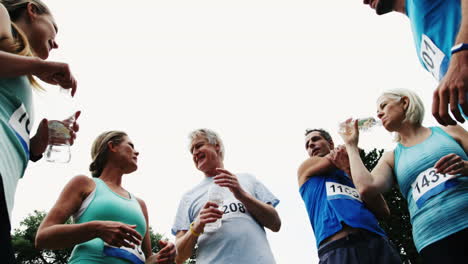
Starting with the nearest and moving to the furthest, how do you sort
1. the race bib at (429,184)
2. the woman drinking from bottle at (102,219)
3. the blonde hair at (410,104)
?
the woman drinking from bottle at (102,219)
the race bib at (429,184)
the blonde hair at (410,104)

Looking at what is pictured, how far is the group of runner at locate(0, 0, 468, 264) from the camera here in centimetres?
177

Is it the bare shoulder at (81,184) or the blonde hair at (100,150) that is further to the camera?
the blonde hair at (100,150)

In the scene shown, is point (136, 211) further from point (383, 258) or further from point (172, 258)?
point (383, 258)

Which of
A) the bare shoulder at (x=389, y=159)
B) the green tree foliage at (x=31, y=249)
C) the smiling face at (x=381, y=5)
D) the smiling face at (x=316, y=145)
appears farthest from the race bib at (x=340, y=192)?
the green tree foliage at (x=31, y=249)

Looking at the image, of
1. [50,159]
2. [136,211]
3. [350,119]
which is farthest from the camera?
[350,119]

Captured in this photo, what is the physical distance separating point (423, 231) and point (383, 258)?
372 millimetres

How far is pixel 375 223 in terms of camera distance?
10.4ft

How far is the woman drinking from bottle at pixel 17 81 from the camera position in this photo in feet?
5.33

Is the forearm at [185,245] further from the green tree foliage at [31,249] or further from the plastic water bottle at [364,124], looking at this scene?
the green tree foliage at [31,249]

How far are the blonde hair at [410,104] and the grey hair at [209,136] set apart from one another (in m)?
1.69

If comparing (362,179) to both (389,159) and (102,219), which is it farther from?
(102,219)

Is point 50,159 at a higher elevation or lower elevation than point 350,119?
lower

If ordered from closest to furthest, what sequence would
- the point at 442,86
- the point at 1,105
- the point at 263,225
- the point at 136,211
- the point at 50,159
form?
the point at 442,86 → the point at 1,105 → the point at 50,159 → the point at 136,211 → the point at 263,225

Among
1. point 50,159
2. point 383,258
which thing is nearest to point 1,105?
point 50,159
